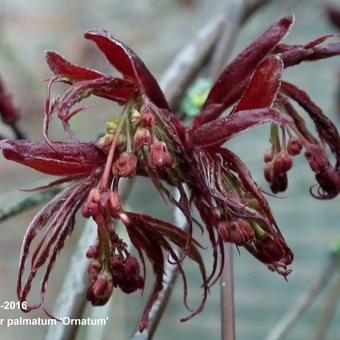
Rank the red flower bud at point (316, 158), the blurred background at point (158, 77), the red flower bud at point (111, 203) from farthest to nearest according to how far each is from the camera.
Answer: the blurred background at point (158, 77), the red flower bud at point (316, 158), the red flower bud at point (111, 203)

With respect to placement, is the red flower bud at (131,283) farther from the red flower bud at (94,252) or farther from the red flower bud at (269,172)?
the red flower bud at (269,172)

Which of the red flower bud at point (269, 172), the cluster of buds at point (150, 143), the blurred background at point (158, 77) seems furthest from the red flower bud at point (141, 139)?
the blurred background at point (158, 77)

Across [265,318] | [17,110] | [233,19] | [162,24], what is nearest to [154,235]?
[17,110]

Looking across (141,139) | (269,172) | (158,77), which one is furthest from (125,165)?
(158,77)

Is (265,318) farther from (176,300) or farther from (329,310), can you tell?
(329,310)

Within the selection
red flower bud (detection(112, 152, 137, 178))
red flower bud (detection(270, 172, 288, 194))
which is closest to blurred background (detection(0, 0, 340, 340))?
red flower bud (detection(270, 172, 288, 194))

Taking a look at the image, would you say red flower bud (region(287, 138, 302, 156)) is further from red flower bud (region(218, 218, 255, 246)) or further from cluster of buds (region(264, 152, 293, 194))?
red flower bud (region(218, 218, 255, 246))

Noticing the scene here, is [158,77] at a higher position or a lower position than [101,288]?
higher

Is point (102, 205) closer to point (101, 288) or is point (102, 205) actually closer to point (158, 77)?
point (101, 288)
